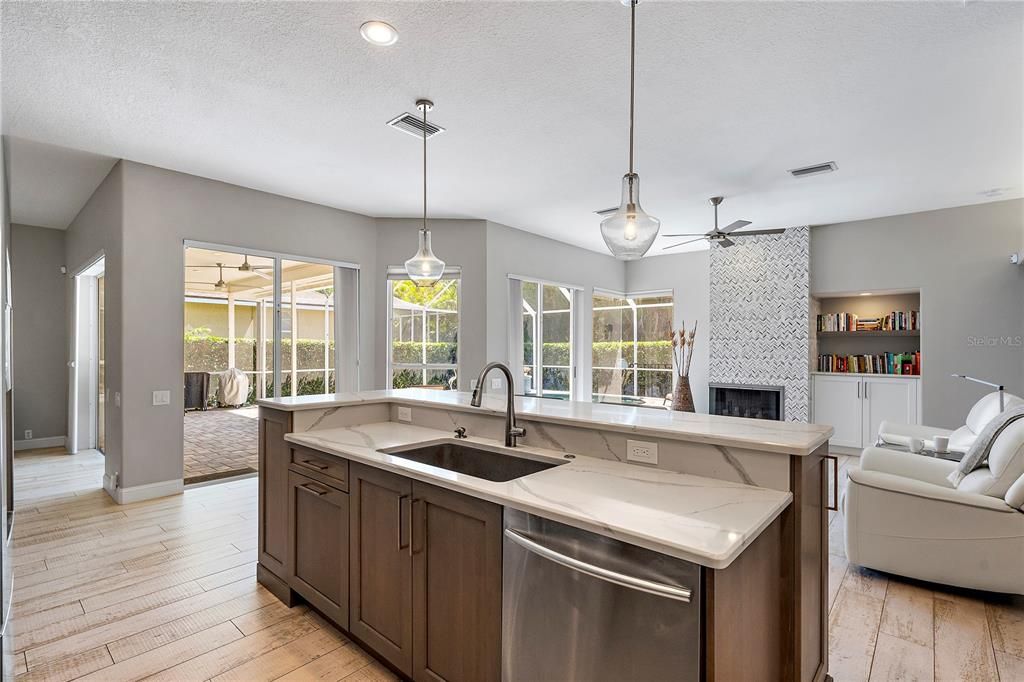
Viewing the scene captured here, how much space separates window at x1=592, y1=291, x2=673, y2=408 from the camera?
26.2ft

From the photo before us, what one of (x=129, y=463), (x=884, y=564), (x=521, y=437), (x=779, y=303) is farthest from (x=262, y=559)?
(x=779, y=303)

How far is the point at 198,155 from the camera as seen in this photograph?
12.9 ft

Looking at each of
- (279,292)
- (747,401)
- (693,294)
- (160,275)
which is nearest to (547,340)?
(693,294)

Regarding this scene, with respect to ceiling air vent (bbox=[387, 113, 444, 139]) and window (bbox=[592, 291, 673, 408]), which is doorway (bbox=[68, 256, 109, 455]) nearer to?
ceiling air vent (bbox=[387, 113, 444, 139])

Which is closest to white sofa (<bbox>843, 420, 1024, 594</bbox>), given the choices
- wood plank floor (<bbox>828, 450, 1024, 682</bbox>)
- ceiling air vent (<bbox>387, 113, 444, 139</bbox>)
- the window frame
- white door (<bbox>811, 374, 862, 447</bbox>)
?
wood plank floor (<bbox>828, 450, 1024, 682</bbox>)

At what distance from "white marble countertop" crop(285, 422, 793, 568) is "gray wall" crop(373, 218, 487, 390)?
3735 mm

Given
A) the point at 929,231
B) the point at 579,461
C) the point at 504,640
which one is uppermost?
the point at 929,231

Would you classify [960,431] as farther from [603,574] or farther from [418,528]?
[418,528]

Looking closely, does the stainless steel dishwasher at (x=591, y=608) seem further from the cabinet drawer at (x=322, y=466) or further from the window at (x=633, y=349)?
the window at (x=633, y=349)

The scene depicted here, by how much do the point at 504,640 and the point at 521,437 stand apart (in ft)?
2.95

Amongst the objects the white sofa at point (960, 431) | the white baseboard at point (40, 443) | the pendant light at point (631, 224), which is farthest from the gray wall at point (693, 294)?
the white baseboard at point (40, 443)

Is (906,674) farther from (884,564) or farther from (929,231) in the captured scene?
(929,231)

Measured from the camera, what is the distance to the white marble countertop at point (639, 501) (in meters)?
1.24

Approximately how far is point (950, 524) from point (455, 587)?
2.61 meters
